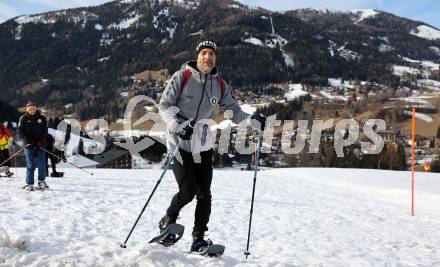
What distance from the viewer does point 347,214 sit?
13.0 m

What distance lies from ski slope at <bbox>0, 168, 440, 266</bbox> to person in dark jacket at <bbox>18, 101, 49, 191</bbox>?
2.81ft

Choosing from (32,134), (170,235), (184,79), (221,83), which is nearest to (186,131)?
(184,79)

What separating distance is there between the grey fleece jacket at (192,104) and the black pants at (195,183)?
0.16 m

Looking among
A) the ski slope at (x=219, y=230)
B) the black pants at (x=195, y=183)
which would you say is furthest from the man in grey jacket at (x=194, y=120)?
the ski slope at (x=219, y=230)

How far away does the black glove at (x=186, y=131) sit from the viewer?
5.26 m

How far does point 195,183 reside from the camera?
5.61 metres

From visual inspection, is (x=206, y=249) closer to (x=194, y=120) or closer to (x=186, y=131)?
(x=186, y=131)

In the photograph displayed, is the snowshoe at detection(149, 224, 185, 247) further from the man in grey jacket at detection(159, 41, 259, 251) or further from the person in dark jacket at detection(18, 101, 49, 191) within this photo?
the person in dark jacket at detection(18, 101, 49, 191)

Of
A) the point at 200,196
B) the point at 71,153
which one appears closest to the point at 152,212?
the point at 200,196

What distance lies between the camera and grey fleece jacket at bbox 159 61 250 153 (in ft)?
17.6

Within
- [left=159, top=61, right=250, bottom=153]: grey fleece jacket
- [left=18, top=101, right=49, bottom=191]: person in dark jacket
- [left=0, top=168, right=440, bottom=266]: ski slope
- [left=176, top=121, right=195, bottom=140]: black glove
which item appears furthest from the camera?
[left=18, top=101, right=49, bottom=191]: person in dark jacket

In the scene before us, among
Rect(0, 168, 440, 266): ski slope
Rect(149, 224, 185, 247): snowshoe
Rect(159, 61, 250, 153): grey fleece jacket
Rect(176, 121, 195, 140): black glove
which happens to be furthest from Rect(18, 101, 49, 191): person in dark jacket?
Rect(176, 121, 195, 140): black glove

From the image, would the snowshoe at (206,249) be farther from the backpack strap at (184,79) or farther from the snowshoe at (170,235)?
the backpack strap at (184,79)

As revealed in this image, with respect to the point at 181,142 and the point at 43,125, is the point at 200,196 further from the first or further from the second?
the point at 43,125
